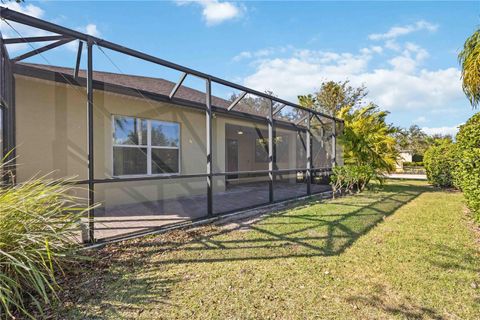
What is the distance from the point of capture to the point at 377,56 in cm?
1321

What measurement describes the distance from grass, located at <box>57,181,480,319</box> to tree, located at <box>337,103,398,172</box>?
17.1 ft

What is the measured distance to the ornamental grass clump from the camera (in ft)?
7.58

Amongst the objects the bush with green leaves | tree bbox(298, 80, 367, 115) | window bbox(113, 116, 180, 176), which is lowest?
the bush with green leaves

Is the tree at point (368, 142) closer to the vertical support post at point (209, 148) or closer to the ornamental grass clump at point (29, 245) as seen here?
the vertical support post at point (209, 148)

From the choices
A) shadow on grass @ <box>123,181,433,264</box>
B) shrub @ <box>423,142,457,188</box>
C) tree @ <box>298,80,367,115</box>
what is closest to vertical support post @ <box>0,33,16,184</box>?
shadow on grass @ <box>123,181,433,264</box>

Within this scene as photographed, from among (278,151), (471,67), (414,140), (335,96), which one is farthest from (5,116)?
(414,140)

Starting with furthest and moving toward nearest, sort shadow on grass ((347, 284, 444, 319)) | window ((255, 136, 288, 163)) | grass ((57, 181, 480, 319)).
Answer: window ((255, 136, 288, 163))
grass ((57, 181, 480, 319))
shadow on grass ((347, 284, 444, 319))

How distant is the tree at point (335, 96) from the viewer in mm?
22266

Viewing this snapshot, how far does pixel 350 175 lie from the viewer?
940 cm

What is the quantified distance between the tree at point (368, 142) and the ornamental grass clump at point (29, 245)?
391 inches

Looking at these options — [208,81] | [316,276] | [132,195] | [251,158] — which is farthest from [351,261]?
[251,158]

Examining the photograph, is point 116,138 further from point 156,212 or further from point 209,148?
point 209,148

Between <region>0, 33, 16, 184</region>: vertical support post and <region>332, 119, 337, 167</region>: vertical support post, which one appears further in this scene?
<region>332, 119, 337, 167</region>: vertical support post

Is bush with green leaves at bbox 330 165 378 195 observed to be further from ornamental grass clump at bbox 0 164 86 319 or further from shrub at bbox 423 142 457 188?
ornamental grass clump at bbox 0 164 86 319
